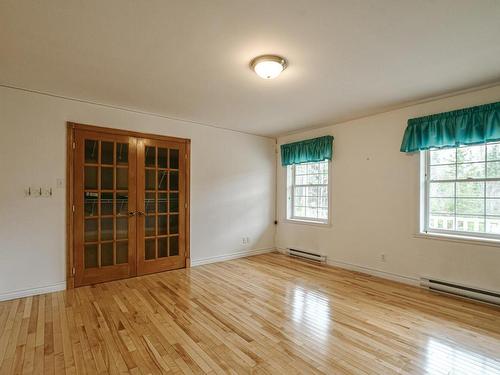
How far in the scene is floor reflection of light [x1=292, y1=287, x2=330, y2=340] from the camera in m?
2.51

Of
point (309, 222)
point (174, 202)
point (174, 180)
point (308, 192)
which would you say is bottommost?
point (309, 222)

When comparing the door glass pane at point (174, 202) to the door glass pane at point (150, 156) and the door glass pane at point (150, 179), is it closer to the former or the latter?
the door glass pane at point (150, 179)

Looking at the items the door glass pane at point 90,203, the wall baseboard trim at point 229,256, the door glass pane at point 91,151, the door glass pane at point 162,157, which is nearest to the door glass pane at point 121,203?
the door glass pane at point 90,203

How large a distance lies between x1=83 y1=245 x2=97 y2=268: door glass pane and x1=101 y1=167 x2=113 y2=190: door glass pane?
2.82ft

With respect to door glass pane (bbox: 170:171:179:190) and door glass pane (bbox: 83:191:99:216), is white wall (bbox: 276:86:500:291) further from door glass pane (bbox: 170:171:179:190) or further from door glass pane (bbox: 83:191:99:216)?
door glass pane (bbox: 83:191:99:216)

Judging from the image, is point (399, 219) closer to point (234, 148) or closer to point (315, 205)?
point (315, 205)

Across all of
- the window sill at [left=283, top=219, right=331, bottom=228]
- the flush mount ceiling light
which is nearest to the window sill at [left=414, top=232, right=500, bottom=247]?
the window sill at [left=283, top=219, right=331, bottom=228]

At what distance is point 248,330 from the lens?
97.3 inches

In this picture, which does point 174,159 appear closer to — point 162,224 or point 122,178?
point 122,178

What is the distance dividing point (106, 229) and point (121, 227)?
7.9 inches

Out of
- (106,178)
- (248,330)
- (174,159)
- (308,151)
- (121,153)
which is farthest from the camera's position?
(308,151)

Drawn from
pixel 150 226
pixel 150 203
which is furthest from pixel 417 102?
pixel 150 226

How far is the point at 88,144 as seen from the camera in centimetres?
367

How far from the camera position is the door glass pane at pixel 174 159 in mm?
4422
